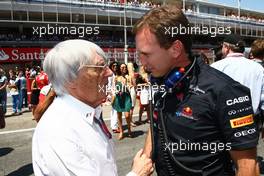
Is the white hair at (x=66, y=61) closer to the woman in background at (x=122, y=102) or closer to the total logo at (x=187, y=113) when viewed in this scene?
the total logo at (x=187, y=113)

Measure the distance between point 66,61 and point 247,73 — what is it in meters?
2.76

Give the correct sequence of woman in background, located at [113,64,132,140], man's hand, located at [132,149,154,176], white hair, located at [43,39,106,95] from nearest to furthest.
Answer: white hair, located at [43,39,106,95] → man's hand, located at [132,149,154,176] → woman in background, located at [113,64,132,140]

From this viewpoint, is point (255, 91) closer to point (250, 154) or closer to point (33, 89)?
point (250, 154)

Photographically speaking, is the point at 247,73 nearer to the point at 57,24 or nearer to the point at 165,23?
the point at 165,23

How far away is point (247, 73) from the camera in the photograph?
13.7ft

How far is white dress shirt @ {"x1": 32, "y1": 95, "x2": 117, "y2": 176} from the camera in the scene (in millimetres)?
1780

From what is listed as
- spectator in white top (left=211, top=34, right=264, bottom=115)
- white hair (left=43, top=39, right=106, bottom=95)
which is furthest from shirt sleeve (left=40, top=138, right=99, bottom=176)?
spectator in white top (left=211, top=34, right=264, bottom=115)

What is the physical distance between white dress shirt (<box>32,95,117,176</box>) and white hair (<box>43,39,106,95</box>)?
10cm

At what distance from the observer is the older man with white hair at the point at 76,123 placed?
1.79 meters

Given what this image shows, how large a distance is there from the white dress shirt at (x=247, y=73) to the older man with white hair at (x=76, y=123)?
231 centimetres

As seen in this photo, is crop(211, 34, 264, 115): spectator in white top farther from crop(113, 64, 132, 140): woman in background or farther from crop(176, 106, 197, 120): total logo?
crop(113, 64, 132, 140): woman in background

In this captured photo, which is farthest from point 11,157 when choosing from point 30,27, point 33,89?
point 30,27

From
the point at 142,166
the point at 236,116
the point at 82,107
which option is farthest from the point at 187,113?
the point at 82,107

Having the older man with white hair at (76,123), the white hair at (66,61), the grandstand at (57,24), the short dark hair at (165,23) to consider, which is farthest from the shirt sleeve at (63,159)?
the grandstand at (57,24)
